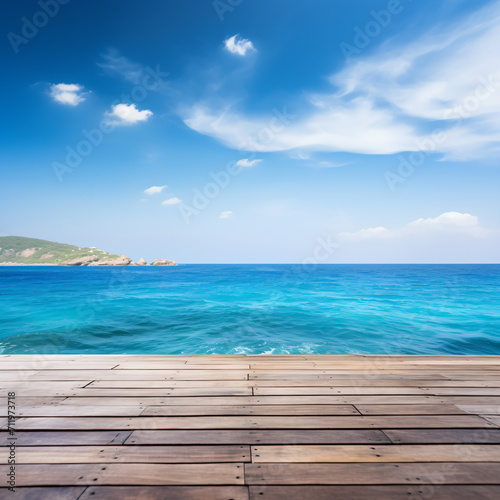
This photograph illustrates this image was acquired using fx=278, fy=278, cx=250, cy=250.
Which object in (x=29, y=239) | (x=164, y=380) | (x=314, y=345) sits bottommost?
(x=314, y=345)

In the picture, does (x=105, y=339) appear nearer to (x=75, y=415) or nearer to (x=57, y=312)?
(x=57, y=312)

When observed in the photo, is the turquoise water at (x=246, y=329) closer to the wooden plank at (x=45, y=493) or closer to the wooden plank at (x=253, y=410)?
the wooden plank at (x=253, y=410)

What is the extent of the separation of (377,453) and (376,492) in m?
0.38

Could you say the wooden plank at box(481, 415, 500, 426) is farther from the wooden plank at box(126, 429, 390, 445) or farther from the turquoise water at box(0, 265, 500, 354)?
the turquoise water at box(0, 265, 500, 354)

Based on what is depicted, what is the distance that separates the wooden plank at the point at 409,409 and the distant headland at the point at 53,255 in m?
133

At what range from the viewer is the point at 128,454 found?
1938 millimetres

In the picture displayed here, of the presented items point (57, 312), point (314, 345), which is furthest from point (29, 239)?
point (314, 345)

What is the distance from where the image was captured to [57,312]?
16219mm

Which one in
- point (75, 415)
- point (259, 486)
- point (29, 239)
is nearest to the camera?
point (259, 486)

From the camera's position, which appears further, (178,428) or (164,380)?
(164,380)

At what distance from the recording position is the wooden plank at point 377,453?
1900 mm

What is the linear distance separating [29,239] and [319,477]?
203 meters

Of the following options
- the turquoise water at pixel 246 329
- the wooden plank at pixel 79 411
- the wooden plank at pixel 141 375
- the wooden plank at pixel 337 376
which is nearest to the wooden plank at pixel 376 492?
the wooden plank at pixel 79 411

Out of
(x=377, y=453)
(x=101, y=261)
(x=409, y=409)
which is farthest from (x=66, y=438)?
(x=101, y=261)
